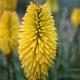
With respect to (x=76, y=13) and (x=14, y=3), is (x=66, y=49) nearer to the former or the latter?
(x=76, y=13)

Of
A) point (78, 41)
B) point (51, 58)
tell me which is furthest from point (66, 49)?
point (51, 58)

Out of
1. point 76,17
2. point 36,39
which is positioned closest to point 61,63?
point 76,17

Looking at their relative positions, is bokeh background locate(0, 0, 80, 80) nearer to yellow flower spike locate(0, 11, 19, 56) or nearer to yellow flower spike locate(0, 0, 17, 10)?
yellow flower spike locate(0, 0, 17, 10)

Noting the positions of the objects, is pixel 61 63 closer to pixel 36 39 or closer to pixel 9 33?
pixel 9 33

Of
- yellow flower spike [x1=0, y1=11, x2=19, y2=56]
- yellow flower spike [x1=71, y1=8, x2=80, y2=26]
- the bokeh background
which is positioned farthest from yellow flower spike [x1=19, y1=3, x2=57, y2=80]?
yellow flower spike [x1=71, y1=8, x2=80, y2=26]

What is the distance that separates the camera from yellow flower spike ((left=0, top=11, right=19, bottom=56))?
2807mm

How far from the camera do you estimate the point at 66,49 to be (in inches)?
155

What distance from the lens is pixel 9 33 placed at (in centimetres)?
283

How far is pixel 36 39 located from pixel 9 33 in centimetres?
61

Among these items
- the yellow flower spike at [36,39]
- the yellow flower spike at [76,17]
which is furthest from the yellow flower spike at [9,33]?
the yellow flower spike at [76,17]

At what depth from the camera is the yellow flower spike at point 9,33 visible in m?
2.81

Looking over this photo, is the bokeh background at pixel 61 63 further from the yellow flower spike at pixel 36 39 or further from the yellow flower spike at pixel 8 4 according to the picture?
the yellow flower spike at pixel 36 39

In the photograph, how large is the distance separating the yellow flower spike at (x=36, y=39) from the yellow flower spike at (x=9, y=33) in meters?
0.59

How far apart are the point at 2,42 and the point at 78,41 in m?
1.29
